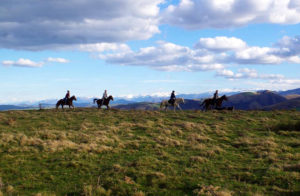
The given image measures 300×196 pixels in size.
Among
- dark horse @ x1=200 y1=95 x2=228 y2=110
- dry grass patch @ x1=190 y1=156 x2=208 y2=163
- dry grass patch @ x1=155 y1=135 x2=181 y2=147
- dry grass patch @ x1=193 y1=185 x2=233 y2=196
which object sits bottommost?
dry grass patch @ x1=193 y1=185 x2=233 y2=196

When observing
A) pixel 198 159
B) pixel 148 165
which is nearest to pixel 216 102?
pixel 198 159

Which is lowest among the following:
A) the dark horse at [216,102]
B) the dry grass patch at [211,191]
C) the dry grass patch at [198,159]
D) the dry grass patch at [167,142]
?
the dry grass patch at [211,191]

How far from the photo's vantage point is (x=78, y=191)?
29.6 ft

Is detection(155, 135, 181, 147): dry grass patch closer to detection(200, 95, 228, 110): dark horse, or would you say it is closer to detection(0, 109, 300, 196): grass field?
detection(0, 109, 300, 196): grass field

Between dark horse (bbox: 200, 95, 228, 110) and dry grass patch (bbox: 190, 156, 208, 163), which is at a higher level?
dark horse (bbox: 200, 95, 228, 110)

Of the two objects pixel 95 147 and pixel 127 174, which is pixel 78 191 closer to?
pixel 127 174

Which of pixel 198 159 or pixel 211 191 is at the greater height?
pixel 198 159

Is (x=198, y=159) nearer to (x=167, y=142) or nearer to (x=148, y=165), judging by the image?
(x=148, y=165)

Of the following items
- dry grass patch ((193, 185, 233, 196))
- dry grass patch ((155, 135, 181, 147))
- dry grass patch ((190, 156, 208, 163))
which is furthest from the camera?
dry grass patch ((155, 135, 181, 147))

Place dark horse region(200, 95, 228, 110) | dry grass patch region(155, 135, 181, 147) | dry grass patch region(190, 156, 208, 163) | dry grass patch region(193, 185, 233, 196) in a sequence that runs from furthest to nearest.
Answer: dark horse region(200, 95, 228, 110)
dry grass patch region(155, 135, 181, 147)
dry grass patch region(190, 156, 208, 163)
dry grass patch region(193, 185, 233, 196)

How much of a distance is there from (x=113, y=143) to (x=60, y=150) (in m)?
3.46

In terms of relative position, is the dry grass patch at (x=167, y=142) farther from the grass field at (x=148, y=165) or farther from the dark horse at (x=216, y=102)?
the dark horse at (x=216, y=102)

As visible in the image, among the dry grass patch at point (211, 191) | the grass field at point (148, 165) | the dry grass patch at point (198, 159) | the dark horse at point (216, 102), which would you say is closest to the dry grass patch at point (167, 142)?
the grass field at point (148, 165)

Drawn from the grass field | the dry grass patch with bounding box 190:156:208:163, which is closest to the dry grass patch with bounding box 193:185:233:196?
the grass field
